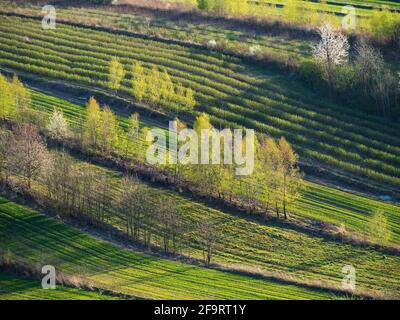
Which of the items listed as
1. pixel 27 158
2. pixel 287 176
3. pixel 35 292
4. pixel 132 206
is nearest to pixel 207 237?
pixel 132 206

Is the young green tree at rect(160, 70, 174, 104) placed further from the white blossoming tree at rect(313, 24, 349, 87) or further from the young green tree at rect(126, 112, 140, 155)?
the white blossoming tree at rect(313, 24, 349, 87)

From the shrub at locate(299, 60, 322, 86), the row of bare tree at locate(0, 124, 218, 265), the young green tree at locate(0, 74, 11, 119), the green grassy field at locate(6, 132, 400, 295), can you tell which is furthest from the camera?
the shrub at locate(299, 60, 322, 86)

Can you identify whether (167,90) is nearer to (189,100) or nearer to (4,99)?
(189,100)

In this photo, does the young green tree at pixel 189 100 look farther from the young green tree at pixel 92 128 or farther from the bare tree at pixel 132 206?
the bare tree at pixel 132 206

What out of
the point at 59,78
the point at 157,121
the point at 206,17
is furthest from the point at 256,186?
the point at 206,17

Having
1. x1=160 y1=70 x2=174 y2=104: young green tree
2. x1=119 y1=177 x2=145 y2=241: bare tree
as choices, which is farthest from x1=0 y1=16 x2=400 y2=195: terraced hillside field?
x1=119 y1=177 x2=145 y2=241: bare tree
